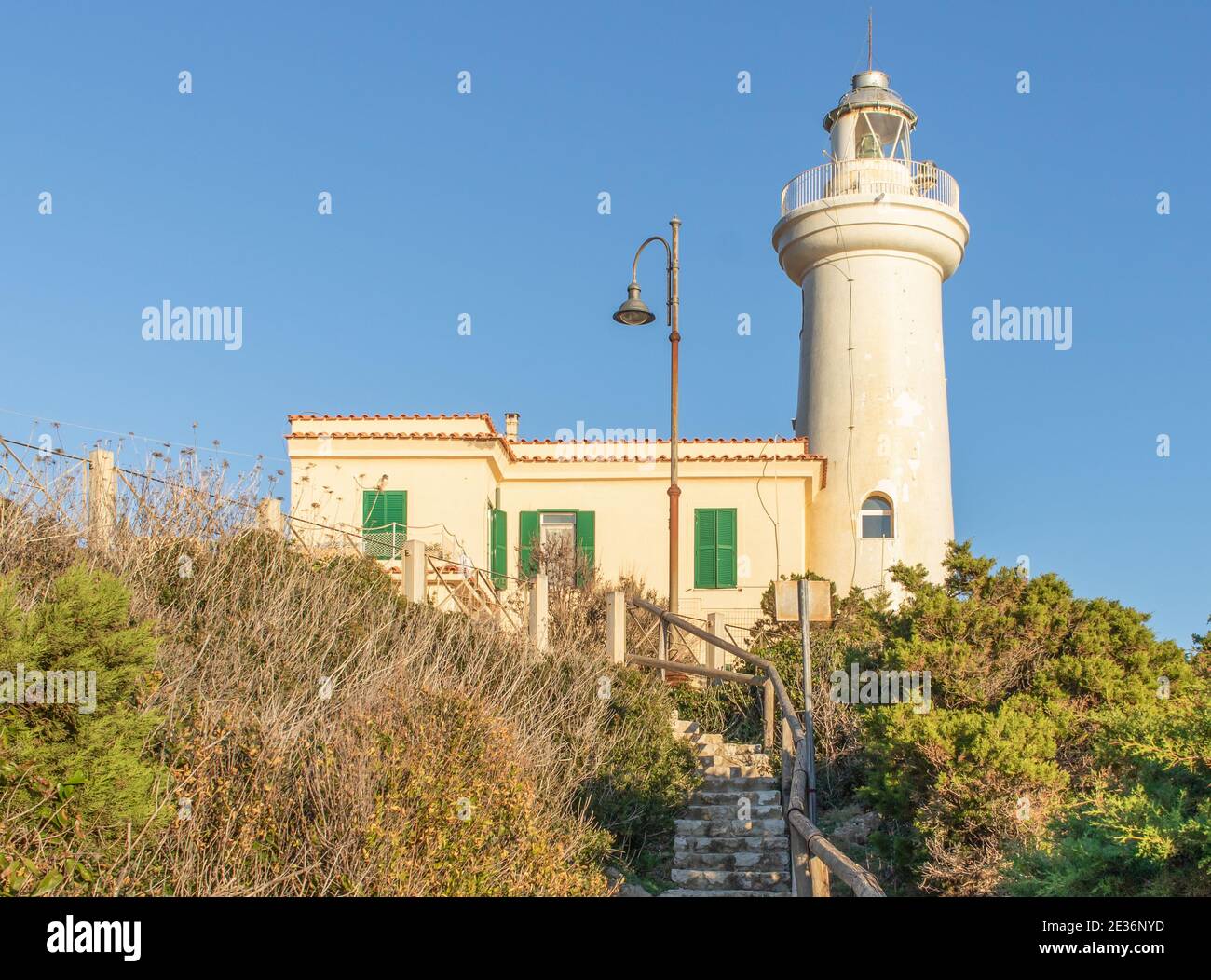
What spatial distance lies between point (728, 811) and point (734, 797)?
322mm

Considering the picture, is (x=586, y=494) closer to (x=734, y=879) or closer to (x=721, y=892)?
(x=734, y=879)

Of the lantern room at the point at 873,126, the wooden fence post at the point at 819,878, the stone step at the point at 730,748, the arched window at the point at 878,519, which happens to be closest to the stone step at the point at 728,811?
the stone step at the point at 730,748

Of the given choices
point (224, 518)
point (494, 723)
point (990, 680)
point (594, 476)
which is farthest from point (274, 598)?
point (594, 476)

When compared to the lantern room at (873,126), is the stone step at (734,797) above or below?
below

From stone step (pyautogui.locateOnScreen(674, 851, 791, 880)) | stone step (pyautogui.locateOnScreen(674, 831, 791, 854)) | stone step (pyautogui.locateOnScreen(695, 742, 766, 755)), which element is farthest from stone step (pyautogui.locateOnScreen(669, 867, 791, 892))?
stone step (pyautogui.locateOnScreen(695, 742, 766, 755))

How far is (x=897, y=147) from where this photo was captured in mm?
23656

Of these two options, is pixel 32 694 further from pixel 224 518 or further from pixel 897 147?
pixel 897 147

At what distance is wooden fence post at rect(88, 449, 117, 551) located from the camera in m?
10.1

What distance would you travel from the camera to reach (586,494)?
2173 centimetres

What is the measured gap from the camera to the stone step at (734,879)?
34.4 ft

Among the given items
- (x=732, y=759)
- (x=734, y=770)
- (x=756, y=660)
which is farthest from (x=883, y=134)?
(x=734, y=770)

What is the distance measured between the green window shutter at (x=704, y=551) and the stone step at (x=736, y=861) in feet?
34.4

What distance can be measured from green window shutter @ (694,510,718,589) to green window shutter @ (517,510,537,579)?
288 cm

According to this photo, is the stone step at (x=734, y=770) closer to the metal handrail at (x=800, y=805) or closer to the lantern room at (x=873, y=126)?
the metal handrail at (x=800, y=805)
